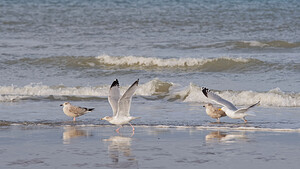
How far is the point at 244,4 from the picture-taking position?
37656 millimetres

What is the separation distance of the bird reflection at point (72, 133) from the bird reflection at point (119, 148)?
0.54 meters

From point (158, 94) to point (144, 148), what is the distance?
6.60 metres

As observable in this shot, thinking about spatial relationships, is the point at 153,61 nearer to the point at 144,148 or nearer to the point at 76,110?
the point at 76,110

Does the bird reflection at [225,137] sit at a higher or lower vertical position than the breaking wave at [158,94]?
lower

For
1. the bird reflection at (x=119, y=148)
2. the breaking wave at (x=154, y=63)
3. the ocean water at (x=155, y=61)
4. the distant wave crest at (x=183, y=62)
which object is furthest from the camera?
the distant wave crest at (x=183, y=62)

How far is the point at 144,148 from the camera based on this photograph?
8.02 metres

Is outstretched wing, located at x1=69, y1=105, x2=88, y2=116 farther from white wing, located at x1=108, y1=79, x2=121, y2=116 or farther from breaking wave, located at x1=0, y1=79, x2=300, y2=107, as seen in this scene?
breaking wave, located at x1=0, y1=79, x2=300, y2=107

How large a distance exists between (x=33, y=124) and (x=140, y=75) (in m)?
7.77

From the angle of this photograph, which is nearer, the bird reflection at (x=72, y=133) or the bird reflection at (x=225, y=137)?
the bird reflection at (x=225, y=137)

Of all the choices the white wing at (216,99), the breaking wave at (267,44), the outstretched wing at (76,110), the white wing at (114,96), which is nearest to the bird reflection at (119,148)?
the white wing at (114,96)

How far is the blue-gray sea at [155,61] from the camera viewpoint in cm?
1176

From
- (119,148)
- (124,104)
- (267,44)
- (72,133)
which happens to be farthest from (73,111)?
(267,44)

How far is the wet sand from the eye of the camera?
7.04m

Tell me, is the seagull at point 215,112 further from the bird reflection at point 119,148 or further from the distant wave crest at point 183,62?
the distant wave crest at point 183,62
